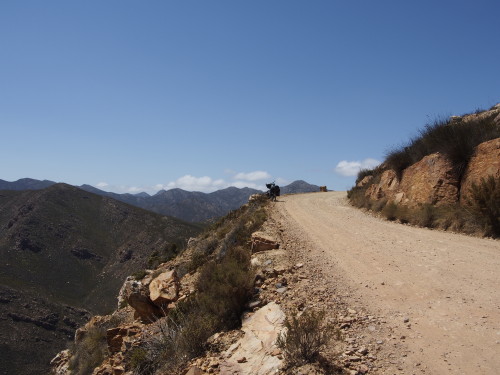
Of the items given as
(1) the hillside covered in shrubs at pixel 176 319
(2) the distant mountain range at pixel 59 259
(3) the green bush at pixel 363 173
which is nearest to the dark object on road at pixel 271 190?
(3) the green bush at pixel 363 173

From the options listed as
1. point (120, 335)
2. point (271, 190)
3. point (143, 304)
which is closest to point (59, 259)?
point (271, 190)

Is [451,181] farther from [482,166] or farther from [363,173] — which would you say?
[363,173]

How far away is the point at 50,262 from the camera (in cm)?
9606

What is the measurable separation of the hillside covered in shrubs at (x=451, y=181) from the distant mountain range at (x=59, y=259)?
40.3 meters

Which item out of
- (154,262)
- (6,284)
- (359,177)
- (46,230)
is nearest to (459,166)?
(359,177)

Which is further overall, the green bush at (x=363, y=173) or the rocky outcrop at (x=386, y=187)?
the green bush at (x=363, y=173)

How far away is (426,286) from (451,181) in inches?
335

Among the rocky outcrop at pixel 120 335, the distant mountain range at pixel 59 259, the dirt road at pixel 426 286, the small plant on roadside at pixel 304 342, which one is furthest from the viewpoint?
the distant mountain range at pixel 59 259

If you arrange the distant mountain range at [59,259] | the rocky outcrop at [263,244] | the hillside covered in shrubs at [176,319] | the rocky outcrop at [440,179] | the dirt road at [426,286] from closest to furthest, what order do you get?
the dirt road at [426,286]
the hillside covered in shrubs at [176,319]
the rocky outcrop at [263,244]
the rocky outcrop at [440,179]
the distant mountain range at [59,259]

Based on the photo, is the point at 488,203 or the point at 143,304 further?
the point at 488,203

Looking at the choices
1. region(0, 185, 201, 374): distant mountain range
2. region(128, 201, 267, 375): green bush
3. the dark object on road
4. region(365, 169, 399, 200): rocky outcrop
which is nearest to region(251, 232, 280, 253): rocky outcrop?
region(128, 201, 267, 375): green bush

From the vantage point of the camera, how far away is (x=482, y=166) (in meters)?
13.3

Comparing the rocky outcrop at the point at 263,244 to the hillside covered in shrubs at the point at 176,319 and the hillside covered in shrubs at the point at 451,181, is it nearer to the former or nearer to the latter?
the hillside covered in shrubs at the point at 176,319

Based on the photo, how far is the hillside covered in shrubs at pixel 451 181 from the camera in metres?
11.9
